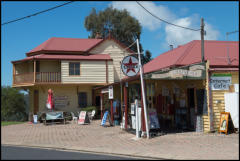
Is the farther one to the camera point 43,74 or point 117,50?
point 117,50

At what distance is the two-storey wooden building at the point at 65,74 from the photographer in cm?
2592

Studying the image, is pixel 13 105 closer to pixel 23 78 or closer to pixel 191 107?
pixel 23 78

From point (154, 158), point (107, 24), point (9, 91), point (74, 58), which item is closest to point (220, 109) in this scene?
point (154, 158)

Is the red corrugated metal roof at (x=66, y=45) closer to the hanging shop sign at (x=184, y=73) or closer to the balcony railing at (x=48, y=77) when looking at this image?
the balcony railing at (x=48, y=77)

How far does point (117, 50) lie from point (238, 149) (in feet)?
68.3

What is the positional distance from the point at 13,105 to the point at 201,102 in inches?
987

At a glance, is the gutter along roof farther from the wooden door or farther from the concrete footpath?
the wooden door

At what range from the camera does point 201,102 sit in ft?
45.9

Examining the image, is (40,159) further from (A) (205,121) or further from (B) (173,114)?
(B) (173,114)

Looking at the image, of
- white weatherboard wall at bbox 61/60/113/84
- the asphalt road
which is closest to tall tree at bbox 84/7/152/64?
white weatherboard wall at bbox 61/60/113/84

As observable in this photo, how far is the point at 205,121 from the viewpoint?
45.1 feet

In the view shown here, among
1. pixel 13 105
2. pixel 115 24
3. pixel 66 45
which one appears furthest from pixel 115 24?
pixel 13 105

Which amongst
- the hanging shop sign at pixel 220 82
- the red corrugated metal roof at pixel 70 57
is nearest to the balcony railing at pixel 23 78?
the red corrugated metal roof at pixel 70 57

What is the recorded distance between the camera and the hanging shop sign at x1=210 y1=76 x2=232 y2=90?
13539mm
